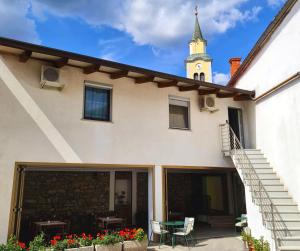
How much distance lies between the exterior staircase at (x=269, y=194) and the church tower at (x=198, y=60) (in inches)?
1388

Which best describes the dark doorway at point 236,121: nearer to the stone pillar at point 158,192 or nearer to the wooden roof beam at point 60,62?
the stone pillar at point 158,192

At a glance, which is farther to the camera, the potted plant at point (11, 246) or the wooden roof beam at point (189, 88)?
the wooden roof beam at point (189, 88)

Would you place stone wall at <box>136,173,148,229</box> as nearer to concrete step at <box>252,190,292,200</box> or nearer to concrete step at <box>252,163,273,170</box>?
concrete step at <box>252,163,273,170</box>

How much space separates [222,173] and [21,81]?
34.9 ft

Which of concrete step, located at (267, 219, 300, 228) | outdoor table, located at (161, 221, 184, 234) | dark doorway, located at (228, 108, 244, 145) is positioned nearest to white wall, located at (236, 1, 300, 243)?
dark doorway, located at (228, 108, 244, 145)

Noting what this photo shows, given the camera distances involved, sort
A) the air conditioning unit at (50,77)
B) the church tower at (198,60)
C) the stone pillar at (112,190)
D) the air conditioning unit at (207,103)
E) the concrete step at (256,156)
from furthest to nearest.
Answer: the church tower at (198,60) < the stone pillar at (112,190) < the air conditioning unit at (207,103) < the concrete step at (256,156) < the air conditioning unit at (50,77)

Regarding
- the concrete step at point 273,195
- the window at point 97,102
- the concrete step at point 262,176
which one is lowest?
the concrete step at point 273,195

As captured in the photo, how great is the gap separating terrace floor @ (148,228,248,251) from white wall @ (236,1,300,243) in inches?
102

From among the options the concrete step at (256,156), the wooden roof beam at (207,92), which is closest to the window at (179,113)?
the wooden roof beam at (207,92)

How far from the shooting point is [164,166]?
1027 centimetres

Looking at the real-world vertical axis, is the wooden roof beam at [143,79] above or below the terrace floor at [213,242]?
above

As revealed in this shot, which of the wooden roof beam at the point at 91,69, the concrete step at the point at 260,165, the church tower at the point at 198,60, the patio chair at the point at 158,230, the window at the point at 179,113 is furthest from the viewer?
the church tower at the point at 198,60

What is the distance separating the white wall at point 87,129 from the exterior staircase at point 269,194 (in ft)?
2.57

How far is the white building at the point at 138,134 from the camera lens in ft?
26.2
